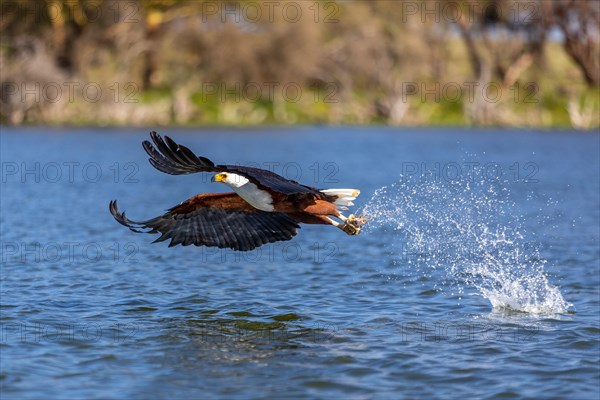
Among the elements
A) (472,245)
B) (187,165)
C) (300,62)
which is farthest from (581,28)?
(187,165)

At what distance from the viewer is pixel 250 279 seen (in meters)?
13.0

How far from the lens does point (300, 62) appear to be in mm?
57156

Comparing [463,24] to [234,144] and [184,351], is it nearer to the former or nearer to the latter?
[234,144]

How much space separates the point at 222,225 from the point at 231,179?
1115 millimetres

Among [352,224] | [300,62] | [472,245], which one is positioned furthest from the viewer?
[300,62]

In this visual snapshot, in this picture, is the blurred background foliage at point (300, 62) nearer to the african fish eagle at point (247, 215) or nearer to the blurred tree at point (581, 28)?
the blurred tree at point (581, 28)

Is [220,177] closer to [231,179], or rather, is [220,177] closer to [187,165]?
[231,179]

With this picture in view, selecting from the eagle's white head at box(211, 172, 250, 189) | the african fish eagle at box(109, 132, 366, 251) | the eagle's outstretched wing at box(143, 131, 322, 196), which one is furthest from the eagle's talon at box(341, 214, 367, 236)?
the eagle's white head at box(211, 172, 250, 189)

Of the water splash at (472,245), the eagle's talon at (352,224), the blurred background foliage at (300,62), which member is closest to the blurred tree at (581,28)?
the blurred background foliage at (300,62)

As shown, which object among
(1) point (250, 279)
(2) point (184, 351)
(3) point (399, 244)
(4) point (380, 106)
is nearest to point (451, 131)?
(4) point (380, 106)

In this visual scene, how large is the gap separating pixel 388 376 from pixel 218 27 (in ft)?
167

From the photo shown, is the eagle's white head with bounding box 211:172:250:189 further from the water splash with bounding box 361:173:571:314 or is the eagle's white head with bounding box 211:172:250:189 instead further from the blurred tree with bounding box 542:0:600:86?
the blurred tree with bounding box 542:0:600:86

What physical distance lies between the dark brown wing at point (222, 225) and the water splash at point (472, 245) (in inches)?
43.4

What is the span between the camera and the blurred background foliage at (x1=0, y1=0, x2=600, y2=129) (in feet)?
172
